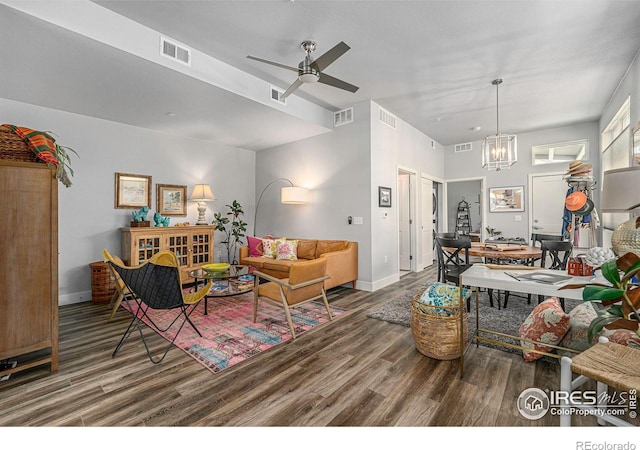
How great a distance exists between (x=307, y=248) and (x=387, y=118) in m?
2.71

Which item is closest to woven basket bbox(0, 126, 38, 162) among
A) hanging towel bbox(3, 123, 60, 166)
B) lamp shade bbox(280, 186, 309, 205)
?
hanging towel bbox(3, 123, 60, 166)

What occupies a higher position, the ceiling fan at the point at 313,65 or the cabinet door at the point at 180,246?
the ceiling fan at the point at 313,65

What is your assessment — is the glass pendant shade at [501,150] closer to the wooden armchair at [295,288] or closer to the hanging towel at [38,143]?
the wooden armchair at [295,288]

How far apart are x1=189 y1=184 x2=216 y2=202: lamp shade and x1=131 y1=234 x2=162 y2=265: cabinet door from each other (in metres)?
0.98

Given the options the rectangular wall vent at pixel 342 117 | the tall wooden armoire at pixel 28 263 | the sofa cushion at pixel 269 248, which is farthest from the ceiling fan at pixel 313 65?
the sofa cushion at pixel 269 248

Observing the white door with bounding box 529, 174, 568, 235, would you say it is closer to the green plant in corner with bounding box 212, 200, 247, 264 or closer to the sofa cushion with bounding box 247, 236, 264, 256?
the sofa cushion with bounding box 247, 236, 264, 256

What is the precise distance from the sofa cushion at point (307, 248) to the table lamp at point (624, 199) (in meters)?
3.81

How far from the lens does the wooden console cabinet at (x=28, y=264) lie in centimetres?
205

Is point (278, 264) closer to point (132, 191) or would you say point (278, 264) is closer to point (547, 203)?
point (132, 191)

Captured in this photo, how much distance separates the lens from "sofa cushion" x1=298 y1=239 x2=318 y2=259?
5059 millimetres

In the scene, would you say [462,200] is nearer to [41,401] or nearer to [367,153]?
[367,153]

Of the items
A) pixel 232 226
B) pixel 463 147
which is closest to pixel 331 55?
pixel 232 226

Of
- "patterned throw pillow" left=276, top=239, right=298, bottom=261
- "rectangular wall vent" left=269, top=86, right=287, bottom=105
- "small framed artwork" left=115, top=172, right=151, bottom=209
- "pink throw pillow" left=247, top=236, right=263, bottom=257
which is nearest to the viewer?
"rectangular wall vent" left=269, top=86, right=287, bottom=105
